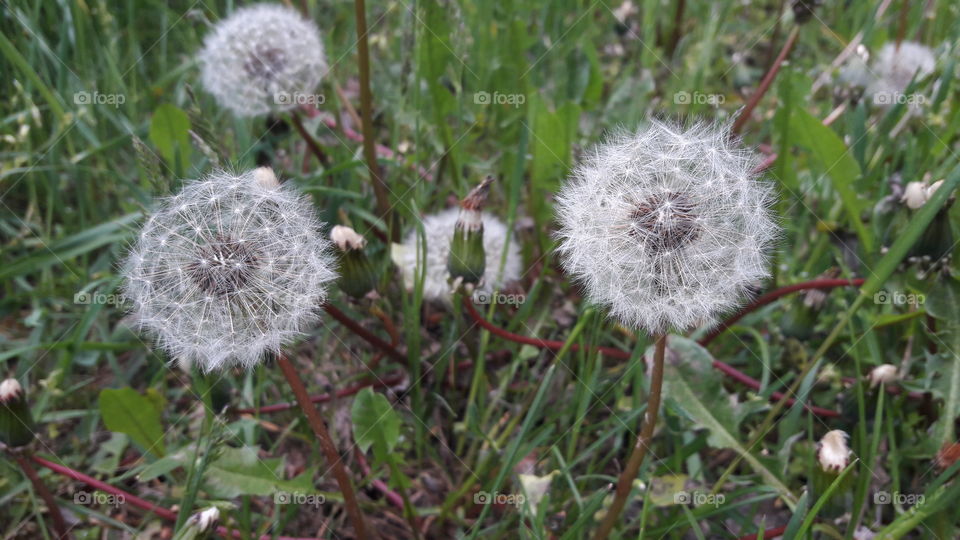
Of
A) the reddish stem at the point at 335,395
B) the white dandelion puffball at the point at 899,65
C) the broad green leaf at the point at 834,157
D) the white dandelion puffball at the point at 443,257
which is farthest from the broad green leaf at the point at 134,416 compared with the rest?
the white dandelion puffball at the point at 899,65

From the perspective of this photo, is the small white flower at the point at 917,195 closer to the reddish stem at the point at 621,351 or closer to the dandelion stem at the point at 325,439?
the reddish stem at the point at 621,351

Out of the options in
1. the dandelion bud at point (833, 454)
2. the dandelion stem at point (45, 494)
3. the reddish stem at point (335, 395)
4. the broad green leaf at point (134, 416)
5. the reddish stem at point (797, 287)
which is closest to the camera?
the dandelion bud at point (833, 454)

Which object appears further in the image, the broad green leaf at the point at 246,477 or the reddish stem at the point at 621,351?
the reddish stem at the point at 621,351

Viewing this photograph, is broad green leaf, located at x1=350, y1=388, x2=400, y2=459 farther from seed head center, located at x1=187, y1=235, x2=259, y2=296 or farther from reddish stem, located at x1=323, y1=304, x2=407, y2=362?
seed head center, located at x1=187, y1=235, x2=259, y2=296

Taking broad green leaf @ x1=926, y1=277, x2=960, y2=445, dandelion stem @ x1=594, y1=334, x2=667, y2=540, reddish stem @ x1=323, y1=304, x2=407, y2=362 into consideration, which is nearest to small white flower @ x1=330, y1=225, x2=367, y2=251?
reddish stem @ x1=323, y1=304, x2=407, y2=362

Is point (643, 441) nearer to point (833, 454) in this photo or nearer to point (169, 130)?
point (833, 454)

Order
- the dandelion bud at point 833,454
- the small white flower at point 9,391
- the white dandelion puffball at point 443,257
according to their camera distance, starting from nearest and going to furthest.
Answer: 1. the dandelion bud at point 833,454
2. the small white flower at point 9,391
3. the white dandelion puffball at point 443,257

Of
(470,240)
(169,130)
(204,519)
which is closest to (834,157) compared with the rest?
(470,240)
